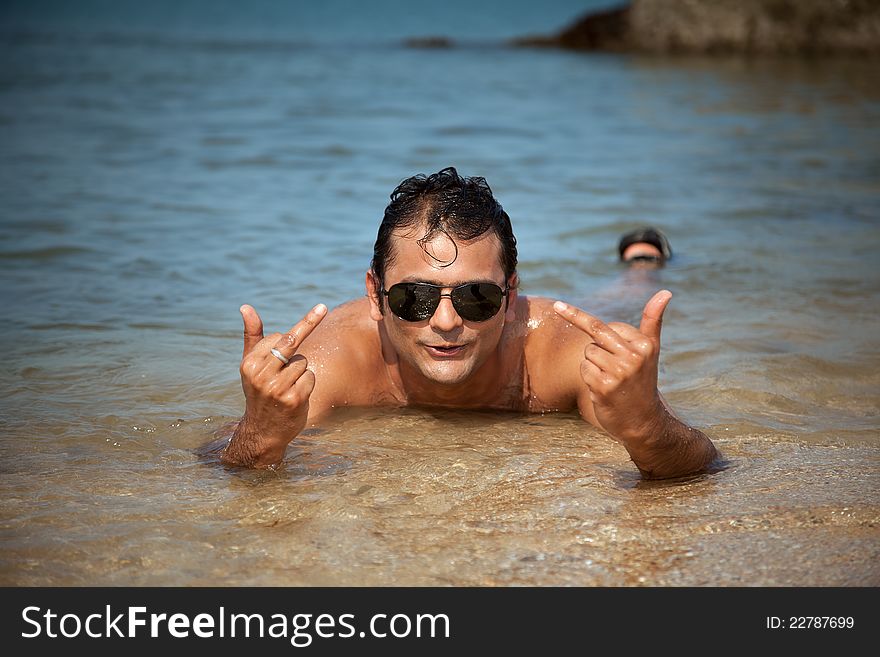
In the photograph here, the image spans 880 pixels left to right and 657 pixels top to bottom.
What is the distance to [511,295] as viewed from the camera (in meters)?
4.20

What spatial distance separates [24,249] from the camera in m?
7.74

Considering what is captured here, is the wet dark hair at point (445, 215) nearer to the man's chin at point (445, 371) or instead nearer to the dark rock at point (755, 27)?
the man's chin at point (445, 371)

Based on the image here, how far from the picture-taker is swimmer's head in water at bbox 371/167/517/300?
12.9ft

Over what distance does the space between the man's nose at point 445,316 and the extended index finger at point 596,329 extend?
23.8 inches

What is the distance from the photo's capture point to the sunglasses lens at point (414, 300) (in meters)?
3.87

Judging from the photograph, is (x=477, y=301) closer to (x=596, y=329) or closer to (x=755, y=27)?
(x=596, y=329)

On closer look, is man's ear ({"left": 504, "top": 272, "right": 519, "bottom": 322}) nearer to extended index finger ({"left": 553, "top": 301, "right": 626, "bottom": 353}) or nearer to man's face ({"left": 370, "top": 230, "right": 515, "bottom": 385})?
man's face ({"left": 370, "top": 230, "right": 515, "bottom": 385})

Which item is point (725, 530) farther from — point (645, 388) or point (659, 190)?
point (659, 190)

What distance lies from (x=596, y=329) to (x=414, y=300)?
85cm

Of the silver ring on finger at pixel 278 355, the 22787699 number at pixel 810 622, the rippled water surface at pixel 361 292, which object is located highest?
the silver ring on finger at pixel 278 355

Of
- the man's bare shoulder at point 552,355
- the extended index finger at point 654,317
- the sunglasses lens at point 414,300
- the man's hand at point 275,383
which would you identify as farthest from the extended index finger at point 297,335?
the man's bare shoulder at point 552,355

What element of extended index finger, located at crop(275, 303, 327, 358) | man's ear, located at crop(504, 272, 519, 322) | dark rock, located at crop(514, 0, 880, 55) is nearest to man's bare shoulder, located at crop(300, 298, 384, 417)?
man's ear, located at crop(504, 272, 519, 322)

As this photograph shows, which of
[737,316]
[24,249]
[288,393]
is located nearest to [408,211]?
[288,393]

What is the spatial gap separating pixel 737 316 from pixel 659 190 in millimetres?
4342
